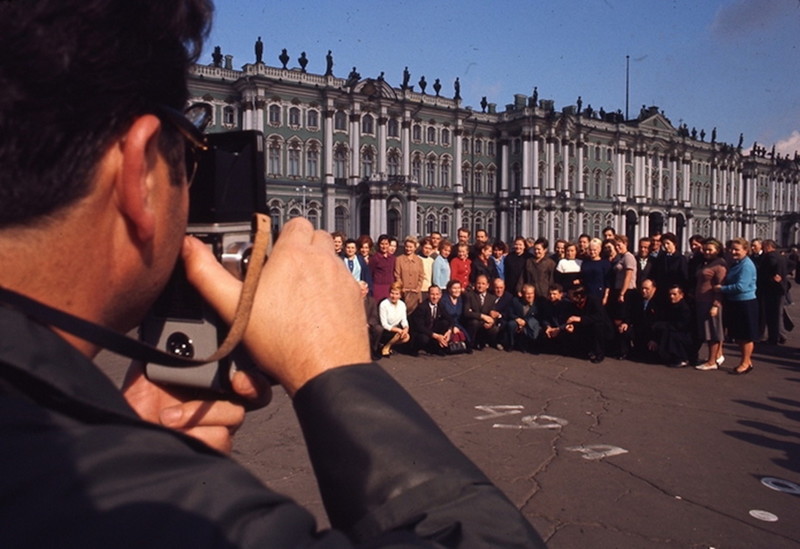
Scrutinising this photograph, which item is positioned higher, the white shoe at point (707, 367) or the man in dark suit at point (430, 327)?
the man in dark suit at point (430, 327)

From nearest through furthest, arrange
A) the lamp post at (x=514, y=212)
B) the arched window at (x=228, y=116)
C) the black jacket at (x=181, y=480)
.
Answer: the black jacket at (x=181, y=480), the arched window at (x=228, y=116), the lamp post at (x=514, y=212)

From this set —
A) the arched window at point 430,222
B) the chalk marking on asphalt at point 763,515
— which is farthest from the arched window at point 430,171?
the chalk marking on asphalt at point 763,515

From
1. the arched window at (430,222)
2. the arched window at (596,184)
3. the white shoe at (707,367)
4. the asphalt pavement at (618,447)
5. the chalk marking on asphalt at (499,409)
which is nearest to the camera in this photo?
the asphalt pavement at (618,447)

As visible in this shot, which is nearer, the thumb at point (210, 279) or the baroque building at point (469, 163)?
the thumb at point (210, 279)

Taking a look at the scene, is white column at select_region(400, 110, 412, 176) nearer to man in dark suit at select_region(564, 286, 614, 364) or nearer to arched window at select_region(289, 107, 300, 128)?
arched window at select_region(289, 107, 300, 128)

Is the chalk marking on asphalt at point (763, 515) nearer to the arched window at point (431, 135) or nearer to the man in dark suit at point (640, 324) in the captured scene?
the man in dark suit at point (640, 324)

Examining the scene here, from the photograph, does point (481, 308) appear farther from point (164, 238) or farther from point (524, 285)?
point (164, 238)

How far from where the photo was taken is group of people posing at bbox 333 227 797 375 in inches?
323

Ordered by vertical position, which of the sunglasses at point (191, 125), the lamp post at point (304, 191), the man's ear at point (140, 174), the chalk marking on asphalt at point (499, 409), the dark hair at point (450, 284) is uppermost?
the lamp post at point (304, 191)

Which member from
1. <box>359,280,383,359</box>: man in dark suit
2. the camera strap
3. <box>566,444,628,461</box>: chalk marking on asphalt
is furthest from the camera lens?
<box>359,280,383,359</box>: man in dark suit

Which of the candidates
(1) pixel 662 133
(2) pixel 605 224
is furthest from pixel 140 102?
(1) pixel 662 133

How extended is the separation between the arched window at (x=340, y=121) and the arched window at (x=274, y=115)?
363 cm

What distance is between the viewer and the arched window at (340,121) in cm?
4269

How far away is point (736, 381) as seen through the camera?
290 inches
